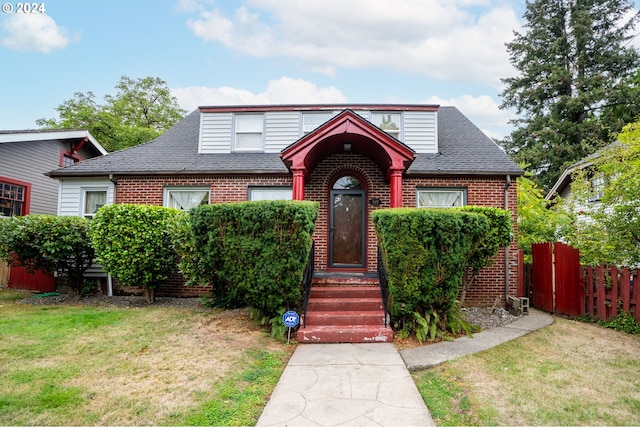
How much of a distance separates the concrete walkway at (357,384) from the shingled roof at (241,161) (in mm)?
4302

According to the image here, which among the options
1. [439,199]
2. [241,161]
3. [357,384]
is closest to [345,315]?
[357,384]

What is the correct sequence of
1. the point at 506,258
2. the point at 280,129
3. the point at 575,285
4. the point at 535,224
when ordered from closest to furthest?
the point at 575,285
the point at 506,258
the point at 280,129
the point at 535,224

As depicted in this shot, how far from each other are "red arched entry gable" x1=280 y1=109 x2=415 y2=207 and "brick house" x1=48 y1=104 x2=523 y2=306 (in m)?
0.03

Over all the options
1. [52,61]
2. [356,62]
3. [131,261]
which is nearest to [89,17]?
[52,61]

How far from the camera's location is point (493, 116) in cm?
2745

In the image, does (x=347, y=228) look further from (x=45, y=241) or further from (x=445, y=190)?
(x=45, y=241)

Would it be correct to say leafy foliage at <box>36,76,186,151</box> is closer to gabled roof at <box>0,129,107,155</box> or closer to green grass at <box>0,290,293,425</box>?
gabled roof at <box>0,129,107,155</box>

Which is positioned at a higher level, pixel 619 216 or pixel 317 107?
pixel 317 107

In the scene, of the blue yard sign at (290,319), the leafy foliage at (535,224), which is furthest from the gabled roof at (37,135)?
the leafy foliage at (535,224)

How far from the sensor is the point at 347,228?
29.0ft

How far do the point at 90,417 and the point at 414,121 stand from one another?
9218 mm

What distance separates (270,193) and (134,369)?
547 cm

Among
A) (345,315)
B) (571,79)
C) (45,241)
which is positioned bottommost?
(345,315)

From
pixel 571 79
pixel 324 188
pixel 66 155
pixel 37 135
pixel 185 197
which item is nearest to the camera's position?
pixel 324 188
